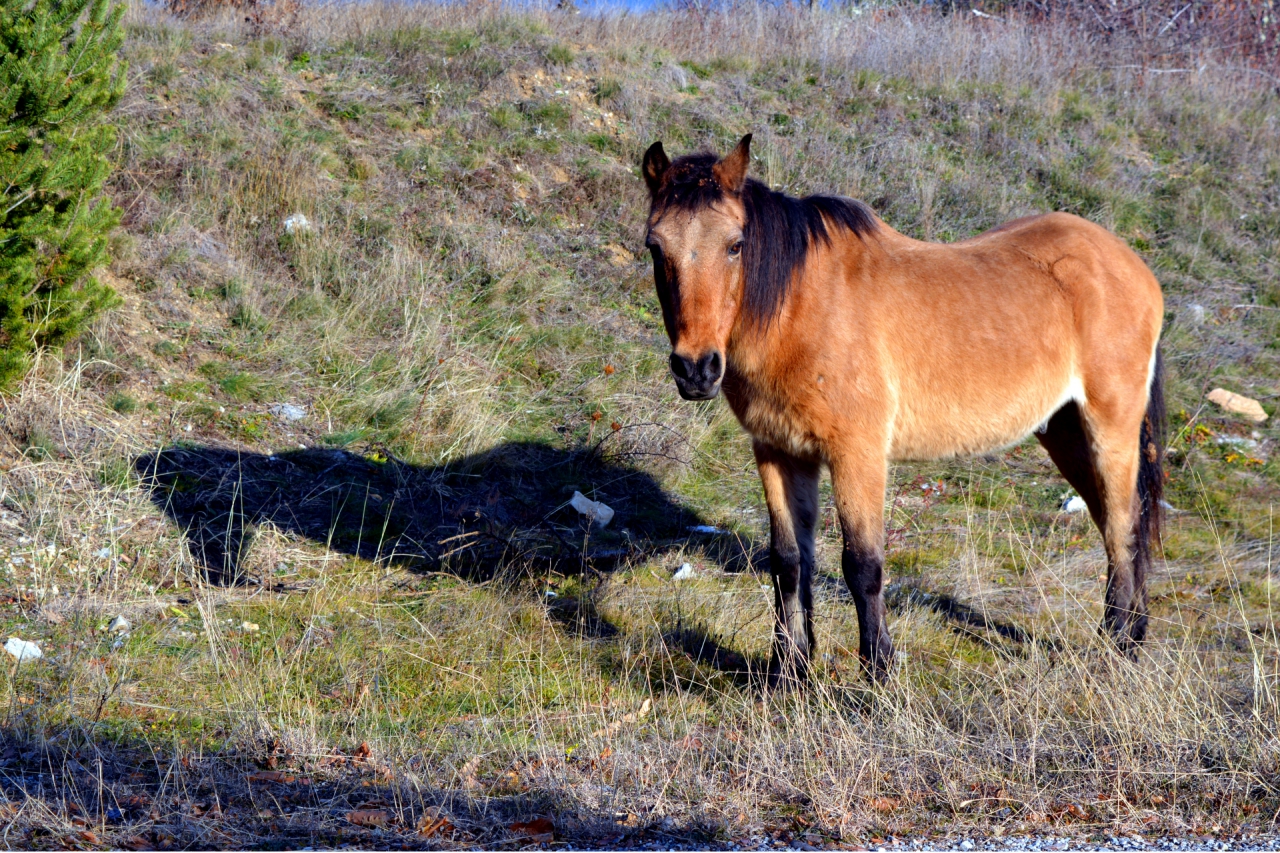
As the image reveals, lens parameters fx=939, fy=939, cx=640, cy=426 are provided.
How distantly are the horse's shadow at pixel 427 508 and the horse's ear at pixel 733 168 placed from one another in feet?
8.00

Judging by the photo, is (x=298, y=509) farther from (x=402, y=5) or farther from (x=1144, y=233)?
(x=1144, y=233)

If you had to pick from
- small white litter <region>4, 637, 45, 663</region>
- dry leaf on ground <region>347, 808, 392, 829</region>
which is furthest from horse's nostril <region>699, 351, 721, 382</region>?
small white litter <region>4, 637, 45, 663</region>

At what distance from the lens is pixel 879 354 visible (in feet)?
15.1

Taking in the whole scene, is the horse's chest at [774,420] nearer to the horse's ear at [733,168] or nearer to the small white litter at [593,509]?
the horse's ear at [733,168]

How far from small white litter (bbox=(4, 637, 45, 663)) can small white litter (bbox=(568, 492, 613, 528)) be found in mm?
3310

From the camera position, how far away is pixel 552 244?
31.6 ft

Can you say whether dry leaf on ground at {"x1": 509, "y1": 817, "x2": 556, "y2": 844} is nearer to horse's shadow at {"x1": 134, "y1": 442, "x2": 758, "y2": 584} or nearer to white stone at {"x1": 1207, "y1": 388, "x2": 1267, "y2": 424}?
horse's shadow at {"x1": 134, "y1": 442, "x2": 758, "y2": 584}

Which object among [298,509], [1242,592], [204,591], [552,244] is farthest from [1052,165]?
[204,591]

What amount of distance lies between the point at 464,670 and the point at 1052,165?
10.2 metres

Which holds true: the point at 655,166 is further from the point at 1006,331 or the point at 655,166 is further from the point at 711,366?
the point at 1006,331

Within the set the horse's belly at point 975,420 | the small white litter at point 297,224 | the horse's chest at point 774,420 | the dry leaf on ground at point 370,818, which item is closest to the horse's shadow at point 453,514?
the horse's belly at point 975,420

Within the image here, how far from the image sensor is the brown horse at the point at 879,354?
4227mm

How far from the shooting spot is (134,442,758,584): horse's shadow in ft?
19.4

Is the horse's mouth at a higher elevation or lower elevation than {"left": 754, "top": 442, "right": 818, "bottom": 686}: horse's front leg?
higher
